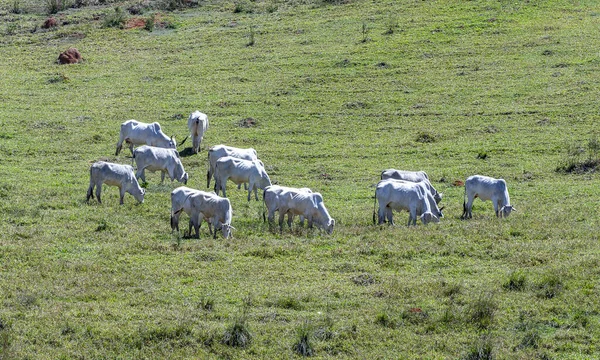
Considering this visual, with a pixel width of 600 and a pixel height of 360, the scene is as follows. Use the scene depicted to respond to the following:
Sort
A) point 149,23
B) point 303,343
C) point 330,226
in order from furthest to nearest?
point 149,23 < point 330,226 < point 303,343

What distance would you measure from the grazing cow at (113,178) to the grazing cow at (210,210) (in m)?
3.86

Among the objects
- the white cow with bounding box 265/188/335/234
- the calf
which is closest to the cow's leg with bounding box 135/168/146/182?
the white cow with bounding box 265/188/335/234

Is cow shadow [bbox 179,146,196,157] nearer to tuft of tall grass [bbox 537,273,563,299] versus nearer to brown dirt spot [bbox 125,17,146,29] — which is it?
tuft of tall grass [bbox 537,273,563,299]

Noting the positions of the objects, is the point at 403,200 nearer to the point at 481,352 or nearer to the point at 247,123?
the point at 481,352

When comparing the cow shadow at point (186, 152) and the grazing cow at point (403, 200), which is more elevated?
the grazing cow at point (403, 200)

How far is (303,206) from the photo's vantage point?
22.6m

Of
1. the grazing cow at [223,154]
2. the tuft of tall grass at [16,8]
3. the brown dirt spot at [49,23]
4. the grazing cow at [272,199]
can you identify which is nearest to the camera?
the grazing cow at [272,199]

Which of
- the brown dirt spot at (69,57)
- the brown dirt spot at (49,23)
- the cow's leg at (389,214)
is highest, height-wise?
the brown dirt spot at (49,23)

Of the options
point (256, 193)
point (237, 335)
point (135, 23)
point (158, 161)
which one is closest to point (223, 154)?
point (158, 161)

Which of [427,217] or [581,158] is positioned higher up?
[581,158]

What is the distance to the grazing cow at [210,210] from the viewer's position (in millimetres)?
→ 21156

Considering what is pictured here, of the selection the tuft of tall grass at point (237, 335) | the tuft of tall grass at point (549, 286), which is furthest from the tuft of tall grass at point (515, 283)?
the tuft of tall grass at point (237, 335)

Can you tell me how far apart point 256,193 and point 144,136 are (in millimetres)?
7346

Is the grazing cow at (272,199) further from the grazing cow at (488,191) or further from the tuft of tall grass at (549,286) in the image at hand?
the tuft of tall grass at (549,286)
